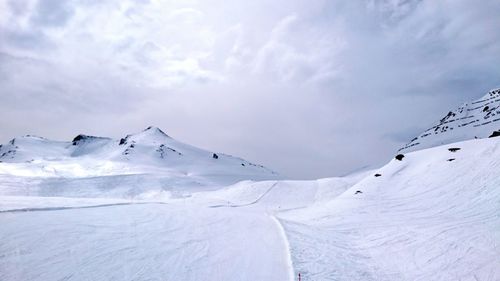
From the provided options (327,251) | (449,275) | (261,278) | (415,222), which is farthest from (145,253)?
(415,222)

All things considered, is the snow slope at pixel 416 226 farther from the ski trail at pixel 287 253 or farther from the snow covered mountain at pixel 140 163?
the snow covered mountain at pixel 140 163

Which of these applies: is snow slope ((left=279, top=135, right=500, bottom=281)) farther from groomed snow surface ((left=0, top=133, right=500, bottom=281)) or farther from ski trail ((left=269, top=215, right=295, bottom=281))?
ski trail ((left=269, top=215, right=295, bottom=281))

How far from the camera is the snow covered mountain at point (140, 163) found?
122 metres

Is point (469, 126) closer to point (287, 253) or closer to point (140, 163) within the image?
point (140, 163)

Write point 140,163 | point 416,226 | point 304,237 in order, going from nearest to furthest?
point 304,237, point 416,226, point 140,163

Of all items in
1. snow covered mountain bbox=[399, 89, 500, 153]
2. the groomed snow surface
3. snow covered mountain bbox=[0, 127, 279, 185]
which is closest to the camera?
the groomed snow surface

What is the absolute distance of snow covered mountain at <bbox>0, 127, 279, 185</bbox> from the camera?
122 meters

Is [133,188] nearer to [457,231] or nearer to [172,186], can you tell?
[172,186]

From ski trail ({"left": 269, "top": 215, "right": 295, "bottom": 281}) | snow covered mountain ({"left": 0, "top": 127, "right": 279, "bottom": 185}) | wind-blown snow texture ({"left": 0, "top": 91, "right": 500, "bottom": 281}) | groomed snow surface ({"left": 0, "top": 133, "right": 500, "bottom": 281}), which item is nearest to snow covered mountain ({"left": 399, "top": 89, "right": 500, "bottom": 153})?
snow covered mountain ({"left": 0, "top": 127, "right": 279, "bottom": 185})

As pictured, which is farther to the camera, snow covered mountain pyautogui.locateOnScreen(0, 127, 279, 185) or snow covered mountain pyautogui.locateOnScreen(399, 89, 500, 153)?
snow covered mountain pyautogui.locateOnScreen(399, 89, 500, 153)

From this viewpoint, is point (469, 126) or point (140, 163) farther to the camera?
point (469, 126)

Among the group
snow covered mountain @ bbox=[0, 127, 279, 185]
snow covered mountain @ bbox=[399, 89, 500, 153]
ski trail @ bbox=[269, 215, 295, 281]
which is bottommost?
ski trail @ bbox=[269, 215, 295, 281]

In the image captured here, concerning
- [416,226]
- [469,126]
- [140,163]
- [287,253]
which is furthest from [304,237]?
[469,126]

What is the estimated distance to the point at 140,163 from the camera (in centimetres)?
14862
